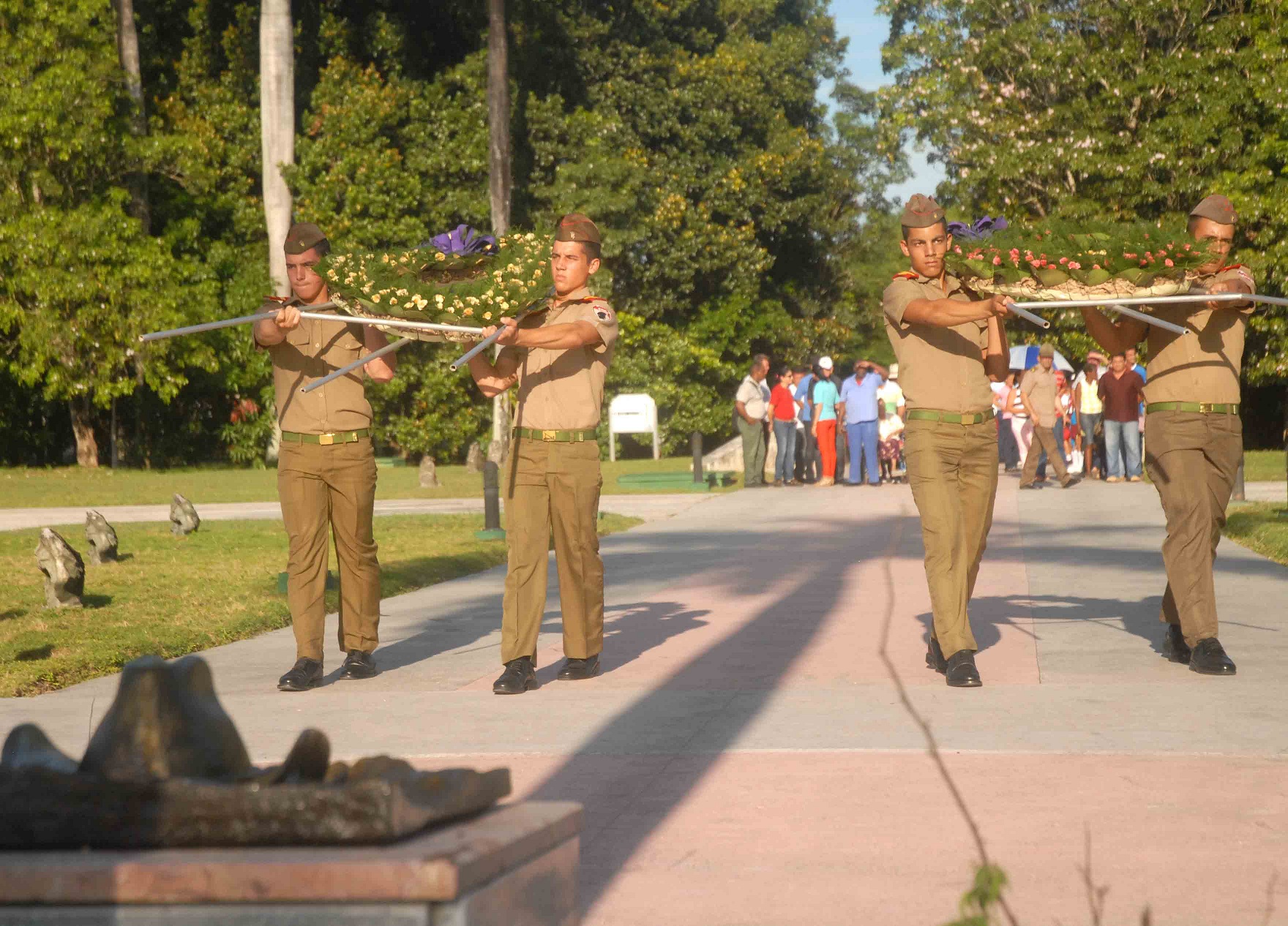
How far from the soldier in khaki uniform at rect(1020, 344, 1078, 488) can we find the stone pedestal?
20.4 meters

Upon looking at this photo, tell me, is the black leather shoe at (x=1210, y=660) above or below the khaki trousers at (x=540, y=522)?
below

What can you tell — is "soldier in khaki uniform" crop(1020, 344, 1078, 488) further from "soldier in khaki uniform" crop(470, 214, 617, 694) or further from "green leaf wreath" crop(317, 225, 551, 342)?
"green leaf wreath" crop(317, 225, 551, 342)

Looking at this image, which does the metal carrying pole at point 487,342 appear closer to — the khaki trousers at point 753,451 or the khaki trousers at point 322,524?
the khaki trousers at point 322,524

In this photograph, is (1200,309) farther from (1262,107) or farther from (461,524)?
(1262,107)

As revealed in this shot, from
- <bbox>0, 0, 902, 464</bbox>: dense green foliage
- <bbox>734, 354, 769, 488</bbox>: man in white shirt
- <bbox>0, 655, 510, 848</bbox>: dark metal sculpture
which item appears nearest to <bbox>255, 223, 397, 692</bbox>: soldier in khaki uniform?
<bbox>0, 655, 510, 848</bbox>: dark metal sculpture

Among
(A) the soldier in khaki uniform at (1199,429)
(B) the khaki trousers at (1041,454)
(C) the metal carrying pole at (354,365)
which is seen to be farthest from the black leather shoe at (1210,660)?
(B) the khaki trousers at (1041,454)

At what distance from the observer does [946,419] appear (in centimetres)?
767

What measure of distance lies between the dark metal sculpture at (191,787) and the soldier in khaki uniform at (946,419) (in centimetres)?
480

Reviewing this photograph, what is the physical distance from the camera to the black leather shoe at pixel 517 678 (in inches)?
301

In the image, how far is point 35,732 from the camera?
10.5 ft

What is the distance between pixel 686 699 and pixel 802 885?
3033mm

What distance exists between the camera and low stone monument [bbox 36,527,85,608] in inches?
423

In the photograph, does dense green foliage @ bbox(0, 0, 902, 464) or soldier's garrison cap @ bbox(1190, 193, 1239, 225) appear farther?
dense green foliage @ bbox(0, 0, 902, 464)

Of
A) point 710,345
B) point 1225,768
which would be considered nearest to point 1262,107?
point 710,345
